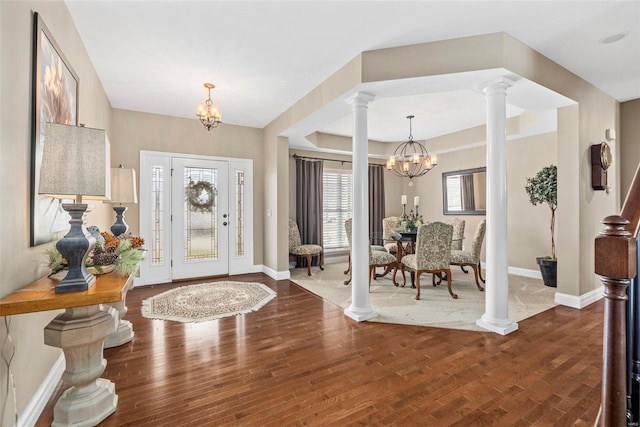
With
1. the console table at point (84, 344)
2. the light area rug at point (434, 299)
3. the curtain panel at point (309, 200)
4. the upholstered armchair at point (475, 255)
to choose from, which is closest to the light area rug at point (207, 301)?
the light area rug at point (434, 299)

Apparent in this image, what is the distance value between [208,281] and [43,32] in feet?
12.6

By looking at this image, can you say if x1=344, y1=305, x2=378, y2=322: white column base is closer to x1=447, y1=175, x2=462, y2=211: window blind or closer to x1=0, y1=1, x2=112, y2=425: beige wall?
x1=0, y1=1, x2=112, y2=425: beige wall

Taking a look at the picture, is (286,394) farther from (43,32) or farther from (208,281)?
(208,281)

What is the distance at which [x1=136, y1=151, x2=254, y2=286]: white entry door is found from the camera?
4766 mm

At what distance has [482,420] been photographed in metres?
1.72

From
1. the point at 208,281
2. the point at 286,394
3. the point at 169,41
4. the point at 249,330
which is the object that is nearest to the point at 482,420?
the point at 286,394

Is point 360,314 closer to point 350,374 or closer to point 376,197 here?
point 350,374

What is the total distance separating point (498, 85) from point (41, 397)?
4.40m

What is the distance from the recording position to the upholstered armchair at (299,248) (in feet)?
18.1

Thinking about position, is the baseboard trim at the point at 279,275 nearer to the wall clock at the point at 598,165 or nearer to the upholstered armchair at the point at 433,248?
the upholstered armchair at the point at 433,248

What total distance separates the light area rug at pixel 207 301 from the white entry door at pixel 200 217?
1.69 feet

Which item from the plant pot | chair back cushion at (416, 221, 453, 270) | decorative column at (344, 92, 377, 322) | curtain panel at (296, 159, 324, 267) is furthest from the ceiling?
the plant pot

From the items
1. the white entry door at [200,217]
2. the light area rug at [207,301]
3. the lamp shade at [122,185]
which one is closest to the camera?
the lamp shade at [122,185]

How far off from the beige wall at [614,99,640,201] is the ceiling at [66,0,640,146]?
0.65ft
